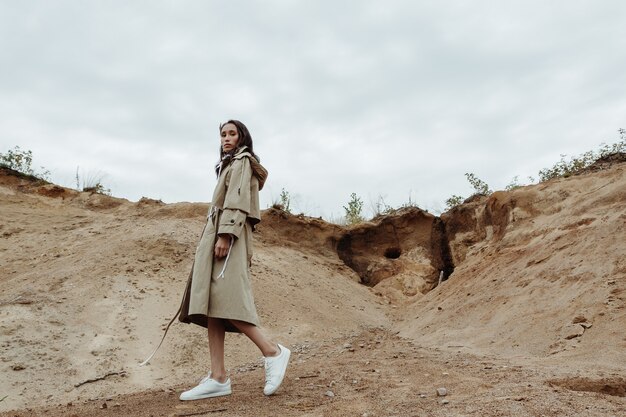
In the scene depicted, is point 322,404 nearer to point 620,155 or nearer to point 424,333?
point 424,333

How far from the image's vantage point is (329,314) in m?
7.94

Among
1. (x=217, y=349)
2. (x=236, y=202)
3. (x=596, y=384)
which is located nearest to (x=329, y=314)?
(x=217, y=349)

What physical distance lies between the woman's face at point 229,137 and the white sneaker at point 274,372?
4.77 ft

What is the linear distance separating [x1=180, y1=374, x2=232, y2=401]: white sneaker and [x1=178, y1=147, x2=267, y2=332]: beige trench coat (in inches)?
15.1

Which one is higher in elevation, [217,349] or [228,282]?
[228,282]

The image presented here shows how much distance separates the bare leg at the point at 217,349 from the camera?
3.37 m

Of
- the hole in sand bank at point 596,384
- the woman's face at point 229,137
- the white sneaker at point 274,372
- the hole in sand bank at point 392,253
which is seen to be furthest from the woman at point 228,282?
the hole in sand bank at point 392,253

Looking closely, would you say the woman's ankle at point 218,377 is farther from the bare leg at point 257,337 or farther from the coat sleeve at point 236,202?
the coat sleeve at point 236,202

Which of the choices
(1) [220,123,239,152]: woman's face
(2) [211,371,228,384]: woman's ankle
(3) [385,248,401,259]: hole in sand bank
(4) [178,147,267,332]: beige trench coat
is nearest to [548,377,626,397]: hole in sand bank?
(4) [178,147,267,332]: beige trench coat

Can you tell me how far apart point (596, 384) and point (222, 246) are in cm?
231

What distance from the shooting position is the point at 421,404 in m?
2.78

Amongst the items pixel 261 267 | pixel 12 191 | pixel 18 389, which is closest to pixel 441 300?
pixel 261 267

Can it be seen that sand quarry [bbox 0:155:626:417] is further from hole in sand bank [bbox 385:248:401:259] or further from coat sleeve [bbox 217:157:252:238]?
coat sleeve [bbox 217:157:252:238]

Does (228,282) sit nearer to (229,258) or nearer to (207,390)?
(229,258)
